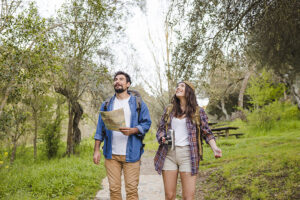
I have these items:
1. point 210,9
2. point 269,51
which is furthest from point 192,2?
point 269,51

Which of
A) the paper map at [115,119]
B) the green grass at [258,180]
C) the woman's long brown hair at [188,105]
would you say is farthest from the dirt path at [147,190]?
the paper map at [115,119]

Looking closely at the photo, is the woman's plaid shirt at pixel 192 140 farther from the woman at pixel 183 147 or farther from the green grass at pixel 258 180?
the green grass at pixel 258 180

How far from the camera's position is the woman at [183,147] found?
2822 mm

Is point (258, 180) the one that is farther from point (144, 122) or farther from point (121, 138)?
point (121, 138)

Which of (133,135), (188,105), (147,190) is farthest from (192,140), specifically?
(147,190)

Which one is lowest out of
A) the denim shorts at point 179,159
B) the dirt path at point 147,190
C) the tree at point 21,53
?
the dirt path at point 147,190

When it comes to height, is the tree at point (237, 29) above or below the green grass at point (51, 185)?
above

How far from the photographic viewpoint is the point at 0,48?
4.30m

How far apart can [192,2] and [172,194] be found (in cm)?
498

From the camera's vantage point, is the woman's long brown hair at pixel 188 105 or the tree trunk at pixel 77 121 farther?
the tree trunk at pixel 77 121

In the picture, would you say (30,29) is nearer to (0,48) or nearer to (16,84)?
(0,48)

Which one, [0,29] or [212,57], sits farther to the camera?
[212,57]

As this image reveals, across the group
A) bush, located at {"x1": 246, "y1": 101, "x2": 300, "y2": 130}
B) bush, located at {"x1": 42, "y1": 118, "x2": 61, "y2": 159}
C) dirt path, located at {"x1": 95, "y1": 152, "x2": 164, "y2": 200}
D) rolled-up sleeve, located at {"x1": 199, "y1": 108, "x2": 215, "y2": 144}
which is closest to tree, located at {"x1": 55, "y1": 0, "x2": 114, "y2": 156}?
bush, located at {"x1": 42, "y1": 118, "x2": 61, "y2": 159}

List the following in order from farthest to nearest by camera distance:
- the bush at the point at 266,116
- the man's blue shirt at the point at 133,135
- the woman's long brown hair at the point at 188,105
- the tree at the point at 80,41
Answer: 1. the bush at the point at 266,116
2. the tree at the point at 80,41
3. the woman's long brown hair at the point at 188,105
4. the man's blue shirt at the point at 133,135
